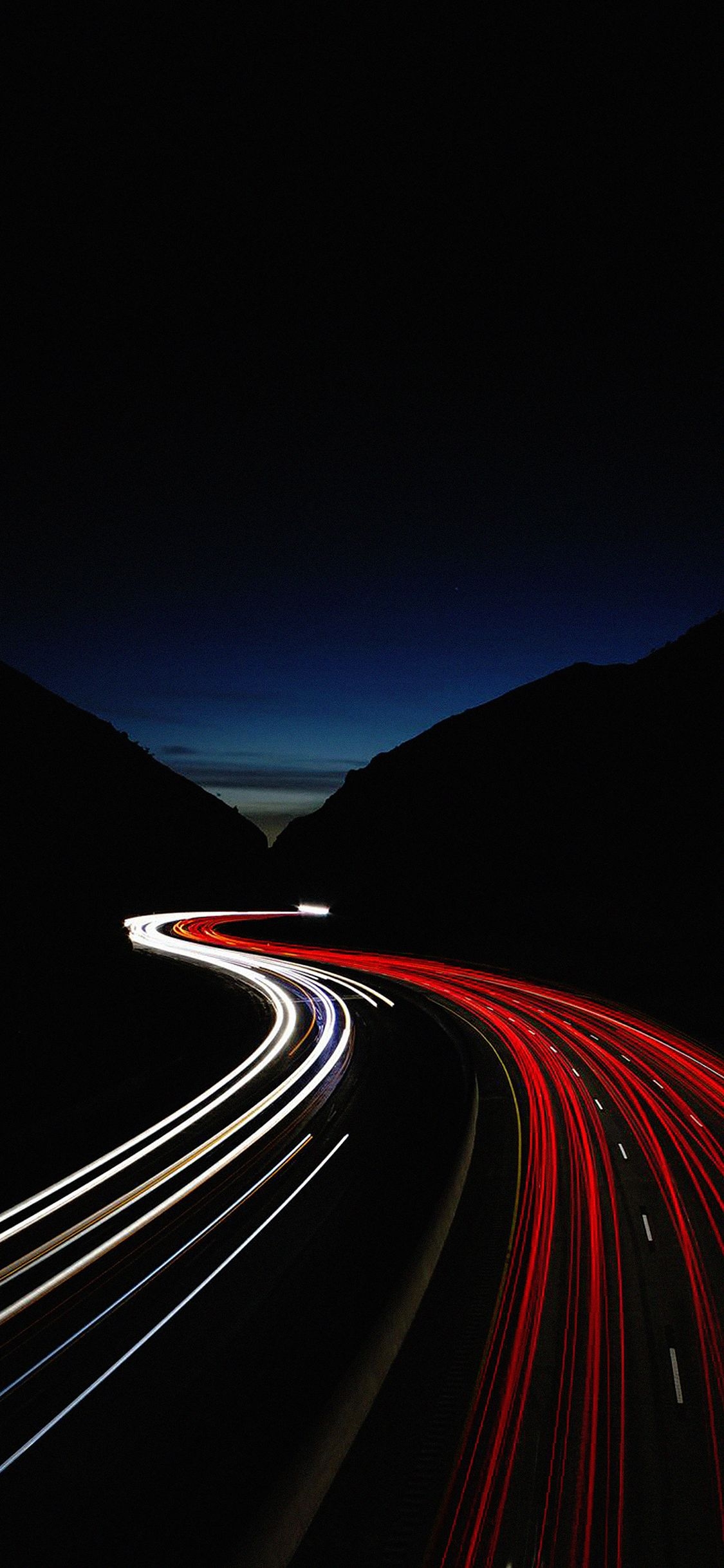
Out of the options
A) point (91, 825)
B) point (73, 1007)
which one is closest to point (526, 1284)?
point (73, 1007)

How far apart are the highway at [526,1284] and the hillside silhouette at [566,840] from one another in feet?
66.4

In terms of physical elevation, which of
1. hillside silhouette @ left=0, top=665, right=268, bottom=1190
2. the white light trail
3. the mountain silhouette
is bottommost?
the white light trail

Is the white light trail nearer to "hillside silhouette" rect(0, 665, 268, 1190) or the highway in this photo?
the highway

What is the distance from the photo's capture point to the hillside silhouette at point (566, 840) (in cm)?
6044

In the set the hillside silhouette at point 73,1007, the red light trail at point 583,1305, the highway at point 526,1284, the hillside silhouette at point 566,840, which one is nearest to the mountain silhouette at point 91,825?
the hillside silhouette at point 73,1007

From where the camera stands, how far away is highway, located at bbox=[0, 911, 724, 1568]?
10.4 m

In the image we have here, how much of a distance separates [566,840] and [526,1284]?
91.4 meters

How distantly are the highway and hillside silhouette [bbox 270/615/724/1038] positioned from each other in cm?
2024

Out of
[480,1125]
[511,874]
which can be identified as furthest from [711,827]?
[480,1125]

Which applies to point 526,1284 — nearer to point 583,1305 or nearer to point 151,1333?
point 583,1305

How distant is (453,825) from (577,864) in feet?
145

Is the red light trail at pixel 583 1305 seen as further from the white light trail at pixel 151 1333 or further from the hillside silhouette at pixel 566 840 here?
the hillside silhouette at pixel 566 840

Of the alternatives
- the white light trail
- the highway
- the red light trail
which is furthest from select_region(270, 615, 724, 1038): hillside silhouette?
the white light trail

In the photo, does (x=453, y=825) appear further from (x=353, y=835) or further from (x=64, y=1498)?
(x=64, y=1498)
